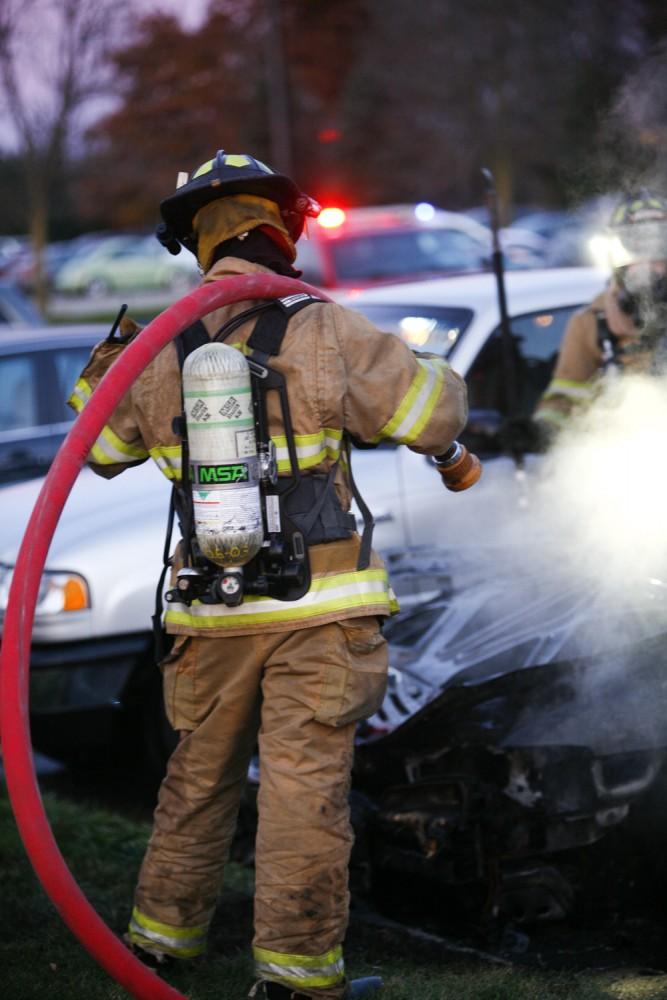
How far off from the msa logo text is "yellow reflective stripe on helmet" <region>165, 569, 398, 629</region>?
317 millimetres

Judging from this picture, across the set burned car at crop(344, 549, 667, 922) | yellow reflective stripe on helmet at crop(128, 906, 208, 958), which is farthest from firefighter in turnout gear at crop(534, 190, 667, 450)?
yellow reflective stripe on helmet at crop(128, 906, 208, 958)

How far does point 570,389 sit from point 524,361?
505 mm

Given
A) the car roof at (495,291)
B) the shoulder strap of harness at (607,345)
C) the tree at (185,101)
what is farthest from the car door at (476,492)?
the tree at (185,101)

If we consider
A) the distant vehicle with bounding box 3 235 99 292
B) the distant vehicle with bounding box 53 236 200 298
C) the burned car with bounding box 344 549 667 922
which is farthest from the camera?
the distant vehicle with bounding box 3 235 99 292

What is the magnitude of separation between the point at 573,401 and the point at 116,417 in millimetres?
2509

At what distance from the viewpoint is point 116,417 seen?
333 cm

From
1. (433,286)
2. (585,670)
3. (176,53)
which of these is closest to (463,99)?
(176,53)

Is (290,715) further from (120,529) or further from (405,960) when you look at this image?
(120,529)

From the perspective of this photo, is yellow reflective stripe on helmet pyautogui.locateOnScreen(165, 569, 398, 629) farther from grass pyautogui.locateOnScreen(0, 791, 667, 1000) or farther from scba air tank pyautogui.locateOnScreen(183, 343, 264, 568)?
grass pyautogui.locateOnScreen(0, 791, 667, 1000)

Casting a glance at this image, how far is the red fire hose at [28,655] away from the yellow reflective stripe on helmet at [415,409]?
460 millimetres

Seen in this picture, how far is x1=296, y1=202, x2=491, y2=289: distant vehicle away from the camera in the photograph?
1100 centimetres

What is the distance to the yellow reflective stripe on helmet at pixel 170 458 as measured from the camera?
3230mm

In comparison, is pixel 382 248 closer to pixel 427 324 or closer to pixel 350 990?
pixel 427 324

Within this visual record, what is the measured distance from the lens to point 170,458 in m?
3.25
